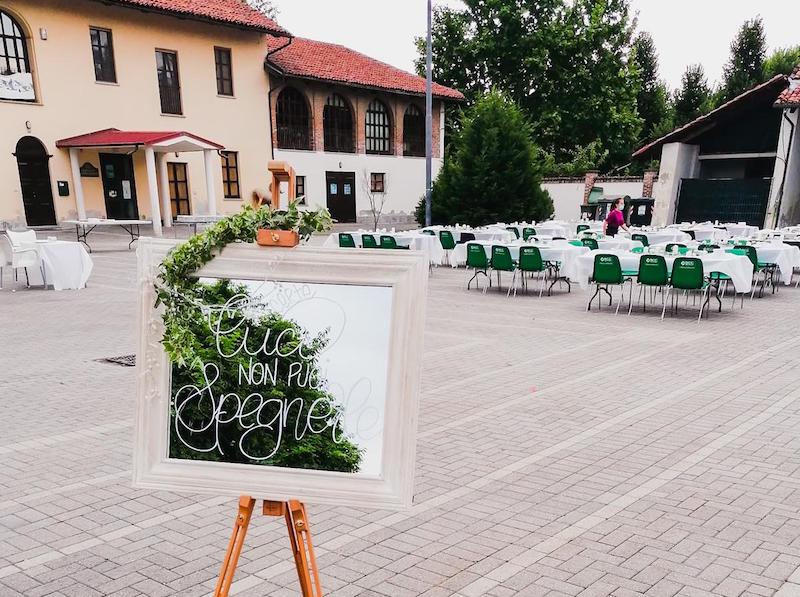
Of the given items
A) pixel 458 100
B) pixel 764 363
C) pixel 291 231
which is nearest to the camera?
pixel 291 231

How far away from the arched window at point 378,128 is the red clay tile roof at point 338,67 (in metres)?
1.48

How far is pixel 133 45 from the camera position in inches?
952

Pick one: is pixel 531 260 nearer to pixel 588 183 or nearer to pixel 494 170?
pixel 494 170

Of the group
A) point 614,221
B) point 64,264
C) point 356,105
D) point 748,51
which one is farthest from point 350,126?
point 748,51

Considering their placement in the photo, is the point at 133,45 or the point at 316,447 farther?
the point at 133,45

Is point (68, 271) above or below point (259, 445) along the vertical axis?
below

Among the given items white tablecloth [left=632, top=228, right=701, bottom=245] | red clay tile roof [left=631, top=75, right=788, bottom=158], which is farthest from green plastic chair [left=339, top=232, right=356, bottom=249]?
red clay tile roof [left=631, top=75, right=788, bottom=158]

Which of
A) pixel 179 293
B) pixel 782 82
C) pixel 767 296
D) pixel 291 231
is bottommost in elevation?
pixel 767 296

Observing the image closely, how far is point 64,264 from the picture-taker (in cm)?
1232

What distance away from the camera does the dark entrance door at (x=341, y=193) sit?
103 feet

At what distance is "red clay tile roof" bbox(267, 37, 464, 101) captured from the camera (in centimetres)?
2900

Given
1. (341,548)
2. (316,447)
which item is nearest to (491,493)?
(341,548)

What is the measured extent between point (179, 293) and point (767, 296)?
12.2 meters

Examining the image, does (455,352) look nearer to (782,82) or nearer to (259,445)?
(259,445)
